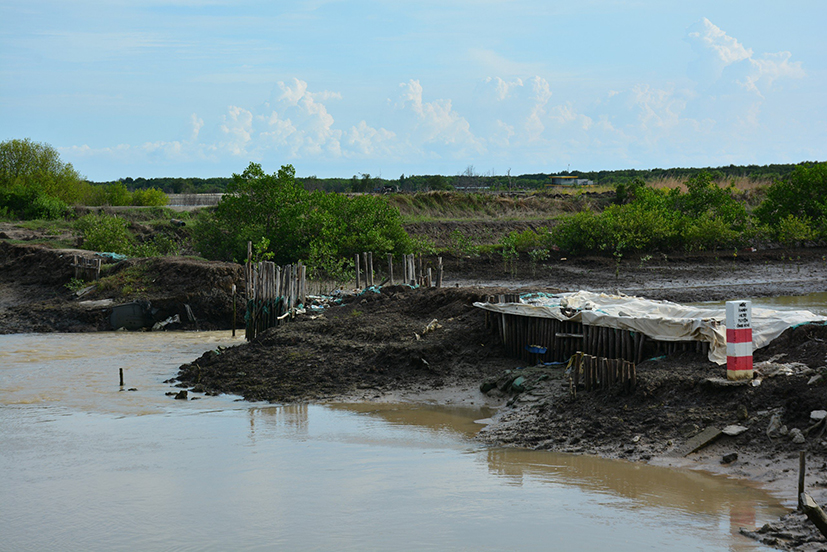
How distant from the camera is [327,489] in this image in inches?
295

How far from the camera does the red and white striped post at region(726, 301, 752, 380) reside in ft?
26.2

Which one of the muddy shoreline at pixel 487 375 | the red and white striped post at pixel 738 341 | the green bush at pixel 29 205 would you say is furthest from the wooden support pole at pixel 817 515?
the green bush at pixel 29 205

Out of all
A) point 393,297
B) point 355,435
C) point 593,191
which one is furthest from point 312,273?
point 593,191

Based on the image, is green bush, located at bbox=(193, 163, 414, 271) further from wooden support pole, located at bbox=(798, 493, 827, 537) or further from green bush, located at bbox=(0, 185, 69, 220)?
wooden support pole, located at bbox=(798, 493, 827, 537)

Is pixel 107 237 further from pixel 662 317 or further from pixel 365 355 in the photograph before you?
pixel 662 317

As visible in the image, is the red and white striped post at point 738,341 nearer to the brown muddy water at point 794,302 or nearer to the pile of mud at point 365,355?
the pile of mud at point 365,355

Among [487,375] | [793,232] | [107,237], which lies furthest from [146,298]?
[793,232]

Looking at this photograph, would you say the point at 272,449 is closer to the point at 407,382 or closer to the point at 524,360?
the point at 407,382

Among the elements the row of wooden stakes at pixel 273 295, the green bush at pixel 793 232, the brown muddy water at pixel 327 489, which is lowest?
the brown muddy water at pixel 327 489

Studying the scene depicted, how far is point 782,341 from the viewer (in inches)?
359

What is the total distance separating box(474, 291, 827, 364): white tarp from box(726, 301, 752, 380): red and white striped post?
752 millimetres

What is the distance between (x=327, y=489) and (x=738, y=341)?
480 centimetres

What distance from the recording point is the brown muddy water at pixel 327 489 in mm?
6223

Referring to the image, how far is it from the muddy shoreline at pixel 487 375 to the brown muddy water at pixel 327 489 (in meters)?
0.41
